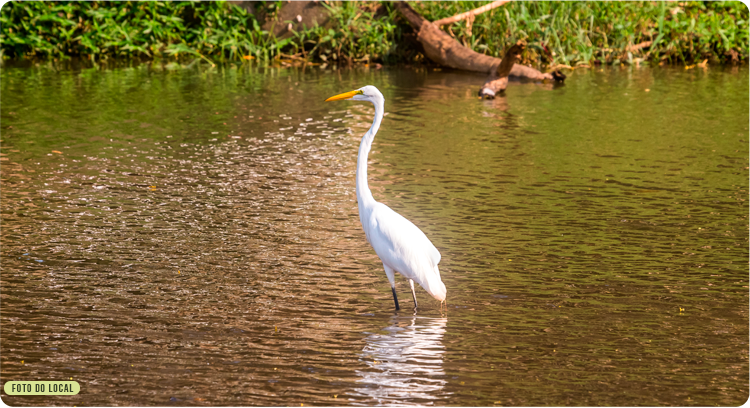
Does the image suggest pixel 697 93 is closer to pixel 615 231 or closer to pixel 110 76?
pixel 615 231

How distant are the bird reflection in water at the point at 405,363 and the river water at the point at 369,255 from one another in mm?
17

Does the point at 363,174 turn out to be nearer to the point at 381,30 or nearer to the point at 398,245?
the point at 398,245

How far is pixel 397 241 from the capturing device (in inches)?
217

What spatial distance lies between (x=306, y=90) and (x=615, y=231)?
8584mm

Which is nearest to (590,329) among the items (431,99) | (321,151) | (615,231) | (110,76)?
(615,231)

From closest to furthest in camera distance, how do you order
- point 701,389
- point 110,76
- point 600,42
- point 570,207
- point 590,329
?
point 701,389 → point 590,329 → point 570,207 → point 110,76 → point 600,42

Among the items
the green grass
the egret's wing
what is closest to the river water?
the egret's wing

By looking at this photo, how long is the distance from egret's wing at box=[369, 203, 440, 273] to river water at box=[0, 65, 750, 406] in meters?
0.39

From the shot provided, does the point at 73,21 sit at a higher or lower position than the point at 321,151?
higher

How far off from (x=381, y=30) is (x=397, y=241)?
13.4m

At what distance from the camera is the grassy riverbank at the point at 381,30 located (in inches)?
692

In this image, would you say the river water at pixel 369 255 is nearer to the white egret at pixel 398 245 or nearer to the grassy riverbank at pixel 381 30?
the white egret at pixel 398 245

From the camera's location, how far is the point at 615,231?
7.29m

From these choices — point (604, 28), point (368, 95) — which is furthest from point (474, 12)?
point (368, 95)
